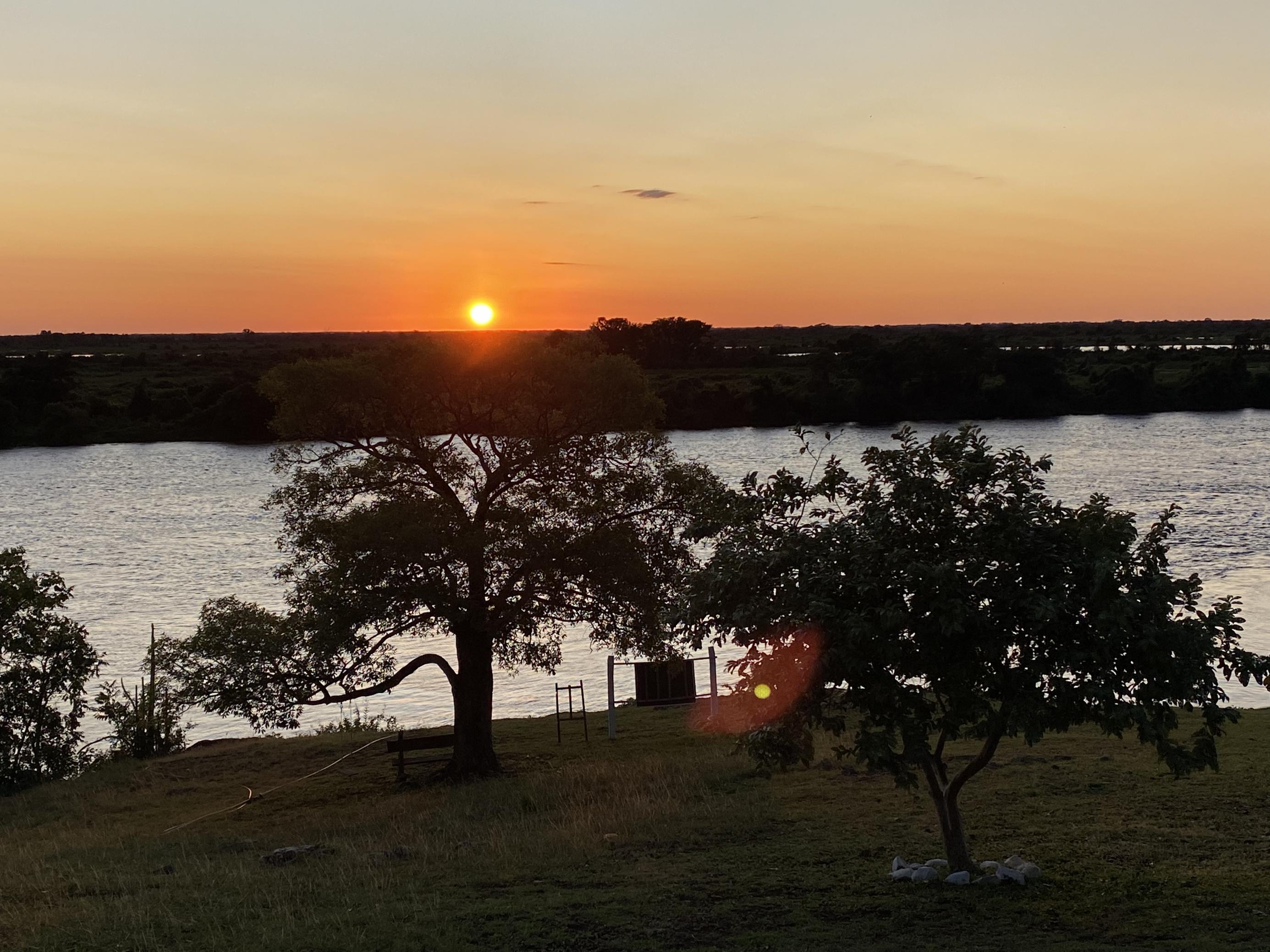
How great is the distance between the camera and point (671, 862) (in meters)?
16.4

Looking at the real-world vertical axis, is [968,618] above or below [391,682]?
above

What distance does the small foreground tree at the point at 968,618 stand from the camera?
1287 centimetres

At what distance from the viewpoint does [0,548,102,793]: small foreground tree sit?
1264 inches

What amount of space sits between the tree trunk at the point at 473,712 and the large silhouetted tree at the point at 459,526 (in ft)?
0.14

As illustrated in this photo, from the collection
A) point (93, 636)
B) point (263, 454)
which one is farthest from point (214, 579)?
point (263, 454)

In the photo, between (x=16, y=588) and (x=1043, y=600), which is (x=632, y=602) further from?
(x=16, y=588)

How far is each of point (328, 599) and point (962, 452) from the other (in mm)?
15153

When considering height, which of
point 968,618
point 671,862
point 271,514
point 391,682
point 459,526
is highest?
point 459,526

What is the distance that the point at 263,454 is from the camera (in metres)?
135

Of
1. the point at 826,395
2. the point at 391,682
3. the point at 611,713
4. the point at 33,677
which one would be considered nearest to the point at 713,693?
the point at 611,713

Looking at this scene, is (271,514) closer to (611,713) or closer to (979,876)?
(611,713)

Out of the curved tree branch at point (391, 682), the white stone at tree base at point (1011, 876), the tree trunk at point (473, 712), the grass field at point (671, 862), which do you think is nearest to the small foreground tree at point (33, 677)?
the grass field at point (671, 862)

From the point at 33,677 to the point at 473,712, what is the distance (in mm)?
14252

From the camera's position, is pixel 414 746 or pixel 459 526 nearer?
pixel 459 526
